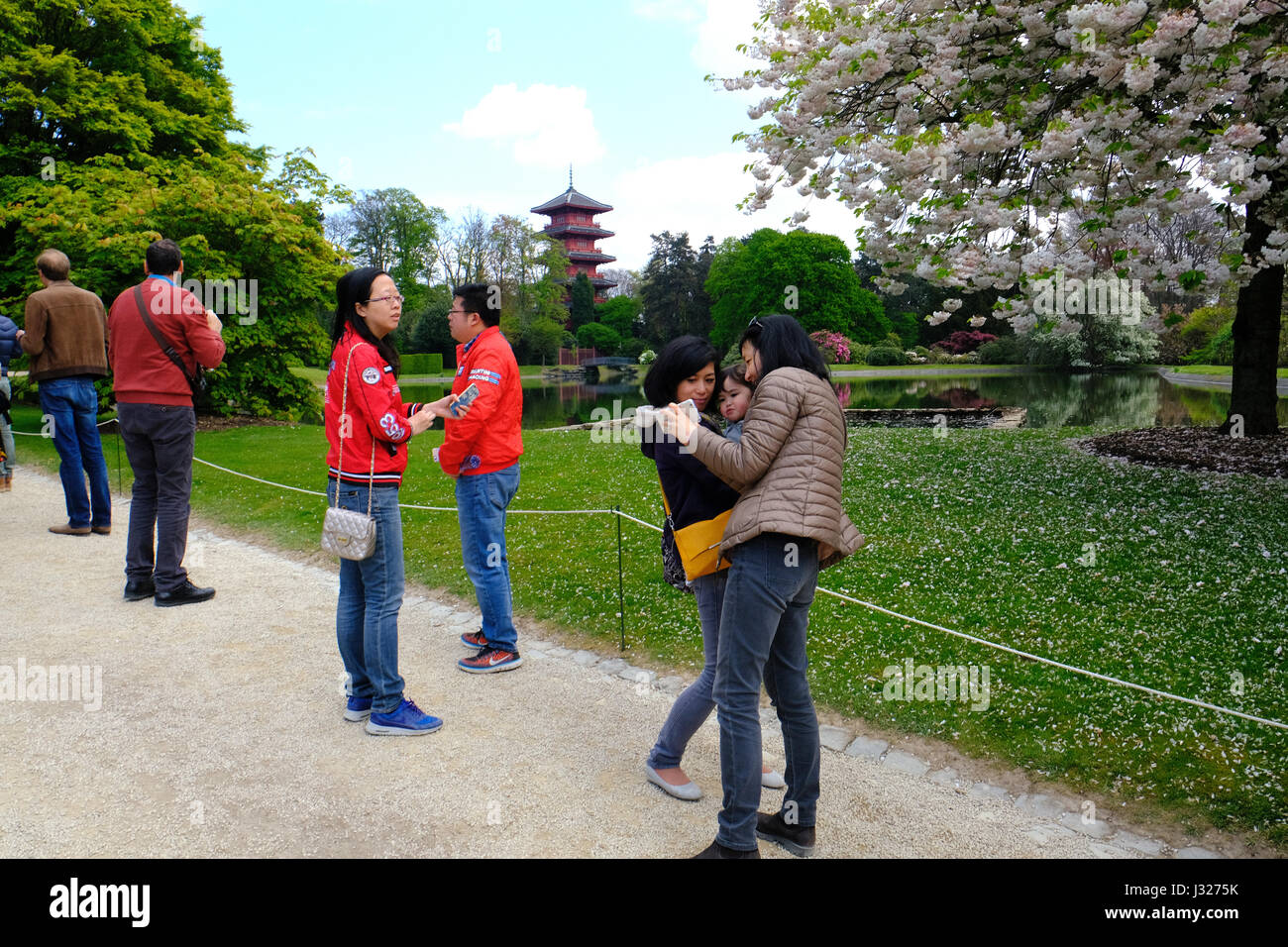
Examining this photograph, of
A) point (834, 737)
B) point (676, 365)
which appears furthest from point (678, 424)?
point (834, 737)

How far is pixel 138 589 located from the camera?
6.26 meters

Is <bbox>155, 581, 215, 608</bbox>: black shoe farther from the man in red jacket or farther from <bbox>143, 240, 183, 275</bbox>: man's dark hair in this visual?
the man in red jacket

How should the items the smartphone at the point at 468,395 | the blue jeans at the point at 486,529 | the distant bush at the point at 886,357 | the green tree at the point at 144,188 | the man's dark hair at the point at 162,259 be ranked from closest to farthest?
the smartphone at the point at 468,395 → the blue jeans at the point at 486,529 → the man's dark hair at the point at 162,259 → the green tree at the point at 144,188 → the distant bush at the point at 886,357

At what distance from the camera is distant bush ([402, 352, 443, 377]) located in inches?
2021

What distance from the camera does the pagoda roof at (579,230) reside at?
3278 inches

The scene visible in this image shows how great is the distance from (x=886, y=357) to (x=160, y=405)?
172ft

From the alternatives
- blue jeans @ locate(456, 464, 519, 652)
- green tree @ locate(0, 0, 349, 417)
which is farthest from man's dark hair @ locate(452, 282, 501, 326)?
green tree @ locate(0, 0, 349, 417)

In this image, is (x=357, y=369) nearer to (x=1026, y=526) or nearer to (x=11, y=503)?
(x=1026, y=526)

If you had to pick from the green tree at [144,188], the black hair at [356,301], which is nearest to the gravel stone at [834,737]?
the black hair at [356,301]

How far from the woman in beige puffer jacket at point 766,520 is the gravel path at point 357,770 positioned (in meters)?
0.56

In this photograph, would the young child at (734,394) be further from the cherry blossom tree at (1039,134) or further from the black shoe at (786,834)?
the cherry blossom tree at (1039,134)

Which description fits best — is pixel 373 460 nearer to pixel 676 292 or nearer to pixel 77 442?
pixel 77 442
